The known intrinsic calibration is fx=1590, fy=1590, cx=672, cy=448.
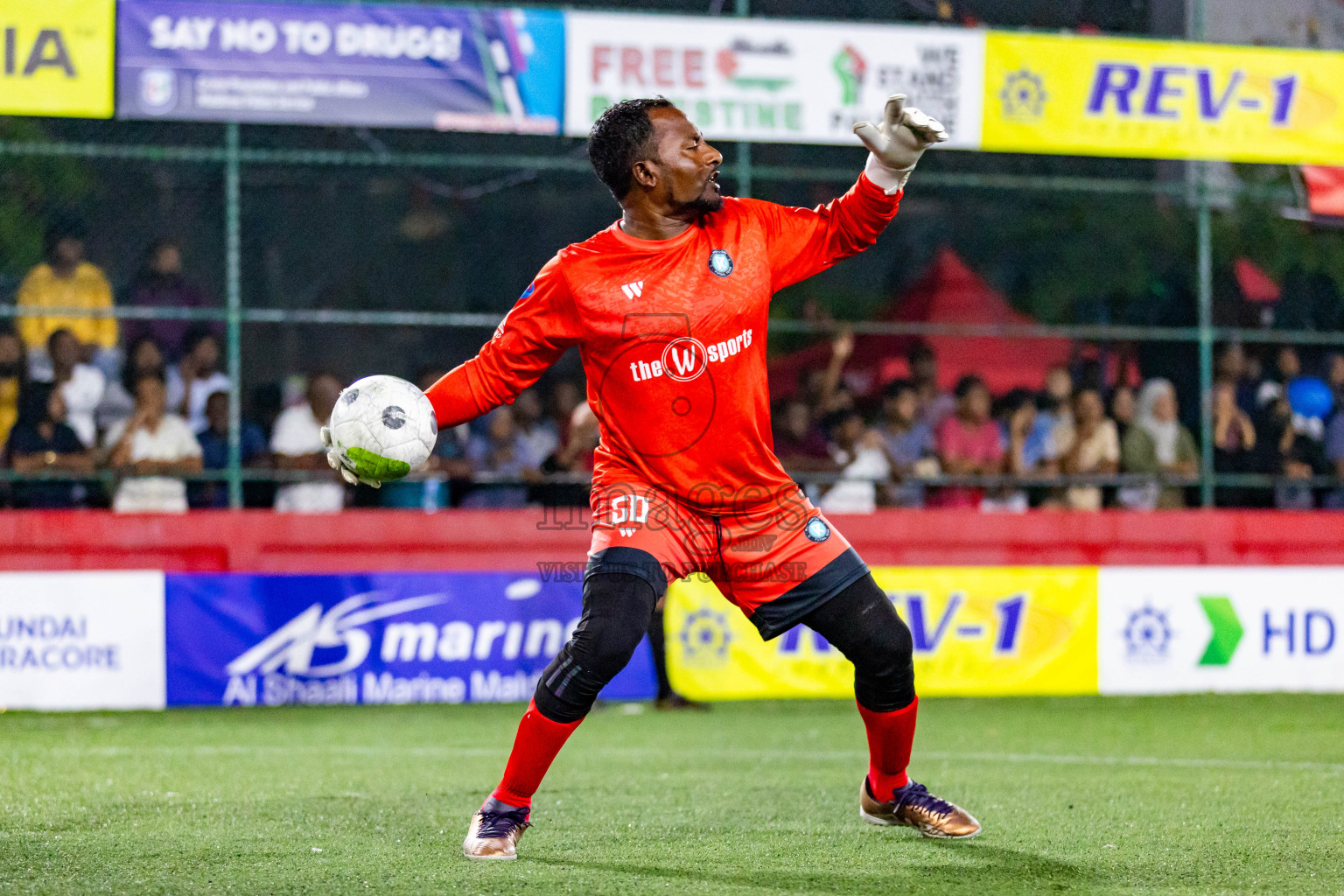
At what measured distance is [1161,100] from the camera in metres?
12.7

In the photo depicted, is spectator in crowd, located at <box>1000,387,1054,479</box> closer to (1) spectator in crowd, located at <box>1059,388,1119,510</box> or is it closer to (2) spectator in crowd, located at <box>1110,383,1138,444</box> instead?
(1) spectator in crowd, located at <box>1059,388,1119,510</box>

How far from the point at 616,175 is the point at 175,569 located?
22.3ft

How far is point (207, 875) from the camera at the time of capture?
15.2 ft

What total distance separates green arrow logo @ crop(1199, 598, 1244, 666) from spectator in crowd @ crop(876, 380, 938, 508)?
7.87ft

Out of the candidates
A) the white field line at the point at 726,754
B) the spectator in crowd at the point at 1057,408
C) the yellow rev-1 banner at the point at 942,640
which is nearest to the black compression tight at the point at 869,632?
the white field line at the point at 726,754

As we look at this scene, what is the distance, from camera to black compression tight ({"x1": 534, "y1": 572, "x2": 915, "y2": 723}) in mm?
4898

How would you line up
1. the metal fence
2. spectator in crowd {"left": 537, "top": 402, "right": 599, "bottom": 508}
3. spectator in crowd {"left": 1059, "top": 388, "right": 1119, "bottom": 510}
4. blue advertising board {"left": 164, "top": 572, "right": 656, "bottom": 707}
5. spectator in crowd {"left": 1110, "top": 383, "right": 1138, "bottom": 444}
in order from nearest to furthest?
blue advertising board {"left": 164, "top": 572, "right": 656, "bottom": 707} < spectator in crowd {"left": 537, "top": 402, "right": 599, "bottom": 508} < the metal fence < spectator in crowd {"left": 1059, "top": 388, "right": 1119, "bottom": 510} < spectator in crowd {"left": 1110, "top": 383, "right": 1138, "bottom": 444}

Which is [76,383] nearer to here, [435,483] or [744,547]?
[435,483]

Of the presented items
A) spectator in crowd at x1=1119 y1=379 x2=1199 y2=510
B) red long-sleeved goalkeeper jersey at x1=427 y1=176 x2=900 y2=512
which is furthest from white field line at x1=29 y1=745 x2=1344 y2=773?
spectator in crowd at x1=1119 y1=379 x2=1199 y2=510

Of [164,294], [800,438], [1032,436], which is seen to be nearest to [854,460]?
[800,438]

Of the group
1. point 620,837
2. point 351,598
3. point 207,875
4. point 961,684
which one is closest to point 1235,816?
point 620,837

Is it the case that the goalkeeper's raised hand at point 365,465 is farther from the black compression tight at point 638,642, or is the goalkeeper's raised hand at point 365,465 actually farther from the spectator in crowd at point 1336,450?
the spectator in crowd at point 1336,450

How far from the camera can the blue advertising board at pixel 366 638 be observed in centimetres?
1052

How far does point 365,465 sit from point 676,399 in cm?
101
